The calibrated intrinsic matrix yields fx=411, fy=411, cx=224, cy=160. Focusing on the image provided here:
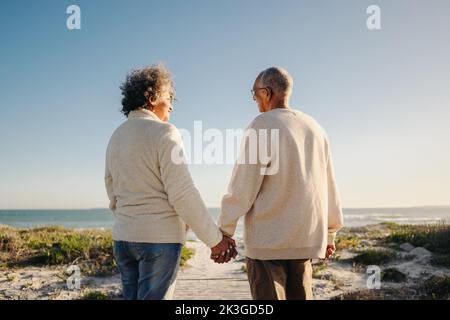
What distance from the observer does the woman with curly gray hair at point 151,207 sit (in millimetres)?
2846

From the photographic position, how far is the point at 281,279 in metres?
3.06

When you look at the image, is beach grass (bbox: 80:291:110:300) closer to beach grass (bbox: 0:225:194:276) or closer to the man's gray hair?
beach grass (bbox: 0:225:194:276)

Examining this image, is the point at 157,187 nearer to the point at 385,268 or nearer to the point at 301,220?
the point at 301,220

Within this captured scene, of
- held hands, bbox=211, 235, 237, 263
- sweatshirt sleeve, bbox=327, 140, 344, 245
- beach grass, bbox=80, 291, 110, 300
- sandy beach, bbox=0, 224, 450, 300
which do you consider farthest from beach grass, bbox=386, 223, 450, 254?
held hands, bbox=211, 235, 237, 263

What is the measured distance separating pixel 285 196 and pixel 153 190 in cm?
96

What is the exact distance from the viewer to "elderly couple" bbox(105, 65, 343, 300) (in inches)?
114

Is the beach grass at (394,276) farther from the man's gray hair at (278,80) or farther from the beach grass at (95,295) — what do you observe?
the man's gray hair at (278,80)

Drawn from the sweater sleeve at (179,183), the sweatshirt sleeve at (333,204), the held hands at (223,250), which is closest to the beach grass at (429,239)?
the sweatshirt sleeve at (333,204)

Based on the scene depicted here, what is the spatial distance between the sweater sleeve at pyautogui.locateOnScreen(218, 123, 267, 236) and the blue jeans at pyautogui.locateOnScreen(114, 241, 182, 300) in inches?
19.6

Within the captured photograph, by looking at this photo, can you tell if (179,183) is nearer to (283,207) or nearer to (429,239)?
(283,207)

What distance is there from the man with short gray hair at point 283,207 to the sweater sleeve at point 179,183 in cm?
31

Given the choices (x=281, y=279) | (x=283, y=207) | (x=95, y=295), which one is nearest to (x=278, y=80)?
(x=283, y=207)
